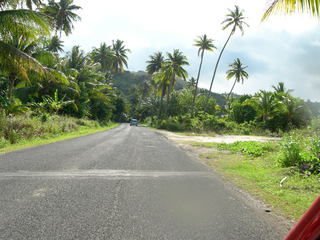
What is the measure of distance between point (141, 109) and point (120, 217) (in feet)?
289

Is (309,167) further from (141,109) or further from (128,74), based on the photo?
(128,74)

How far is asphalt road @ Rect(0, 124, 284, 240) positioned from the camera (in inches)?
128

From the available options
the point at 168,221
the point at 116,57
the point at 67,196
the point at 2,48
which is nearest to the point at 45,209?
the point at 67,196

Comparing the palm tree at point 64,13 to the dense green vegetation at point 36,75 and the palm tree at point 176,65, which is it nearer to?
the dense green vegetation at point 36,75

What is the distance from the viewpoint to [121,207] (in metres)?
4.14

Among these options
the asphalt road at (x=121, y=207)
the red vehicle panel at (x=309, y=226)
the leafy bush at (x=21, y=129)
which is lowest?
the leafy bush at (x=21, y=129)

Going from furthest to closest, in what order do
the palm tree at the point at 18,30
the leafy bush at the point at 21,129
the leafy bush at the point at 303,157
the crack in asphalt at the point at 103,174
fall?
the leafy bush at the point at 21,129
the palm tree at the point at 18,30
the leafy bush at the point at 303,157
the crack in asphalt at the point at 103,174

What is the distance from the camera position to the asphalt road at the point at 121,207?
325cm

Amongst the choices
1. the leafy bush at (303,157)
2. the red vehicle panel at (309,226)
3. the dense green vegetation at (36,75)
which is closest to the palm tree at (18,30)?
the dense green vegetation at (36,75)

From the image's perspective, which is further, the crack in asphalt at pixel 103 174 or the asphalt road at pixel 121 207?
the crack in asphalt at pixel 103 174

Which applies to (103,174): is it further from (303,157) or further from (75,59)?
(75,59)

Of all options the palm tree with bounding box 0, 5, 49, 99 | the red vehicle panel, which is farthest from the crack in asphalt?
the palm tree with bounding box 0, 5, 49, 99

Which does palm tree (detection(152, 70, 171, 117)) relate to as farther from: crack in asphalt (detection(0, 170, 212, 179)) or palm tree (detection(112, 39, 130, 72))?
A: crack in asphalt (detection(0, 170, 212, 179))

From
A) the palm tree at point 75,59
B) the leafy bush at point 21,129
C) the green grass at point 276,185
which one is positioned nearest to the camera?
the green grass at point 276,185
